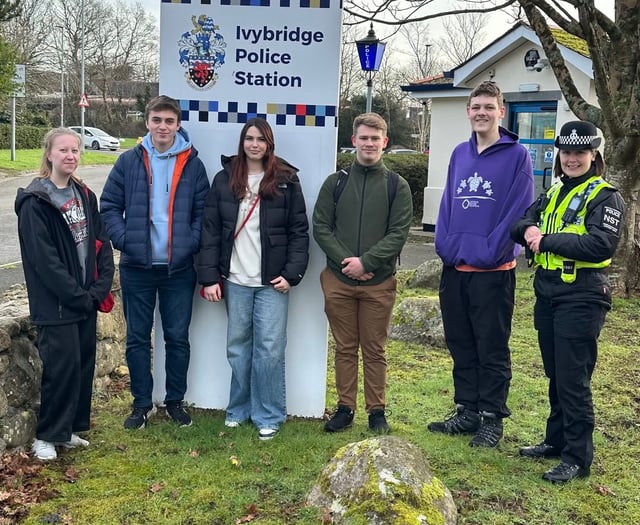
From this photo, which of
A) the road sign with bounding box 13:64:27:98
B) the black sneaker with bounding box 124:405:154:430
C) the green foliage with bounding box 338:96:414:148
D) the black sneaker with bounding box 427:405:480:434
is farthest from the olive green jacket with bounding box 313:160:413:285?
the green foliage with bounding box 338:96:414:148

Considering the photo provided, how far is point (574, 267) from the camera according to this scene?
3.82 m

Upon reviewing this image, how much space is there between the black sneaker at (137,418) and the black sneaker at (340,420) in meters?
1.24

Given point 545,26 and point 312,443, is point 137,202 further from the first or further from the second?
point 545,26

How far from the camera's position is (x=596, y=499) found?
381cm

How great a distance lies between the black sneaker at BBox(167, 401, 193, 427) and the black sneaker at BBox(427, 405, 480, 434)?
1.67 m

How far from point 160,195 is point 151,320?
841 mm

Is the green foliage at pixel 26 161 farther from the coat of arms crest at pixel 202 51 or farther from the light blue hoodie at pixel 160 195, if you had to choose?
the light blue hoodie at pixel 160 195

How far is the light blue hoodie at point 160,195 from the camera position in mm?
4410

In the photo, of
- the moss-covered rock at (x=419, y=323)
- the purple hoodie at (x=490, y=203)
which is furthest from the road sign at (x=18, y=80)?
the purple hoodie at (x=490, y=203)

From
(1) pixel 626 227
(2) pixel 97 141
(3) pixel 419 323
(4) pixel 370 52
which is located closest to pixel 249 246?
(3) pixel 419 323

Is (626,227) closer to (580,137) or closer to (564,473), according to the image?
(580,137)

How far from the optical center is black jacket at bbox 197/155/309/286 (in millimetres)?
4434

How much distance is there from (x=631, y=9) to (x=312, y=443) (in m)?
6.75

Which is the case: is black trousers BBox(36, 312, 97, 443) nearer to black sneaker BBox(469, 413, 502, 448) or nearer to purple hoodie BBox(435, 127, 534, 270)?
purple hoodie BBox(435, 127, 534, 270)
